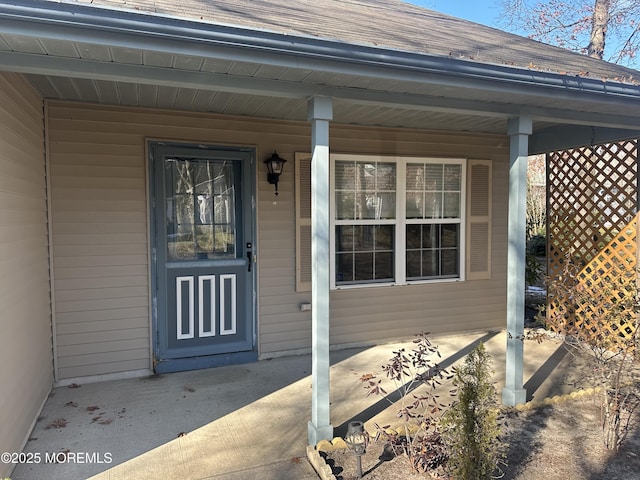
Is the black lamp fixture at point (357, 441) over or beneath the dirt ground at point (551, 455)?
over

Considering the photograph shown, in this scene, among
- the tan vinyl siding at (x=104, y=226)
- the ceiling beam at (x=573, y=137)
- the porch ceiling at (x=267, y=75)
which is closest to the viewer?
the porch ceiling at (x=267, y=75)

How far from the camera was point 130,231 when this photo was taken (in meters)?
3.95

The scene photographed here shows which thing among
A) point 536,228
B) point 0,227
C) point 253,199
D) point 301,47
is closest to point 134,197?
point 253,199

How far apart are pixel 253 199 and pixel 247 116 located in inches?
31.8

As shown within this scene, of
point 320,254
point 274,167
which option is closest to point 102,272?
point 274,167

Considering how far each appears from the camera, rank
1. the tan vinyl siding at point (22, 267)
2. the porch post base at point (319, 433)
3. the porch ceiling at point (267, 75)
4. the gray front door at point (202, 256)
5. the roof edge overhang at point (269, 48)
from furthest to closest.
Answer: the gray front door at point (202, 256) < the porch post base at point (319, 433) < the tan vinyl siding at point (22, 267) < the porch ceiling at point (267, 75) < the roof edge overhang at point (269, 48)

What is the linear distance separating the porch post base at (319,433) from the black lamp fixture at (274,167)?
2.41 meters

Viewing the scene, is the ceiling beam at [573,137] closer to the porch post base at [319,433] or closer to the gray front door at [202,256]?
the gray front door at [202,256]

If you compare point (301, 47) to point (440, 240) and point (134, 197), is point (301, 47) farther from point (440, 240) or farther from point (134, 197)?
point (440, 240)

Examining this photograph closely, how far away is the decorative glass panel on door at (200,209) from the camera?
415 centimetres

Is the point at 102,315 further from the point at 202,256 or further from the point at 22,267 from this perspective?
the point at 22,267

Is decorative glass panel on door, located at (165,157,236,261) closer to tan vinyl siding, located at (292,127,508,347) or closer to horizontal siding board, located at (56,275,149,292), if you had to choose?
horizontal siding board, located at (56,275,149,292)

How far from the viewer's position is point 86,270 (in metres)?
3.82

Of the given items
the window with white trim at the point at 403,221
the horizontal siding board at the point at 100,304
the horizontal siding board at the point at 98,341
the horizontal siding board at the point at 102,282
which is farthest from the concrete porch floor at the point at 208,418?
the window with white trim at the point at 403,221
